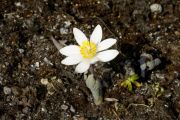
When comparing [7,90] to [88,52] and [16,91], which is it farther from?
[88,52]

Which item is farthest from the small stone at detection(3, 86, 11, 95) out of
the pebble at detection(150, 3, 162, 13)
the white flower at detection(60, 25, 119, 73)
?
the pebble at detection(150, 3, 162, 13)

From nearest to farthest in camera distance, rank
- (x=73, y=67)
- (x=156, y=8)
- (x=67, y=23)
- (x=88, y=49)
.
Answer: (x=88, y=49), (x=73, y=67), (x=67, y=23), (x=156, y=8)

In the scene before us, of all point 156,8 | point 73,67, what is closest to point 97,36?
point 73,67

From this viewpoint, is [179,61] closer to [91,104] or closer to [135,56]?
[135,56]

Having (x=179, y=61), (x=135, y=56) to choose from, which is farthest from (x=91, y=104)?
(x=179, y=61)

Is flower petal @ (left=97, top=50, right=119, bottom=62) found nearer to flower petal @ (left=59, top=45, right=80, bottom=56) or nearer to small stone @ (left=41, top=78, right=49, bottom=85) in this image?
flower petal @ (left=59, top=45, right=80, bottom=56)
